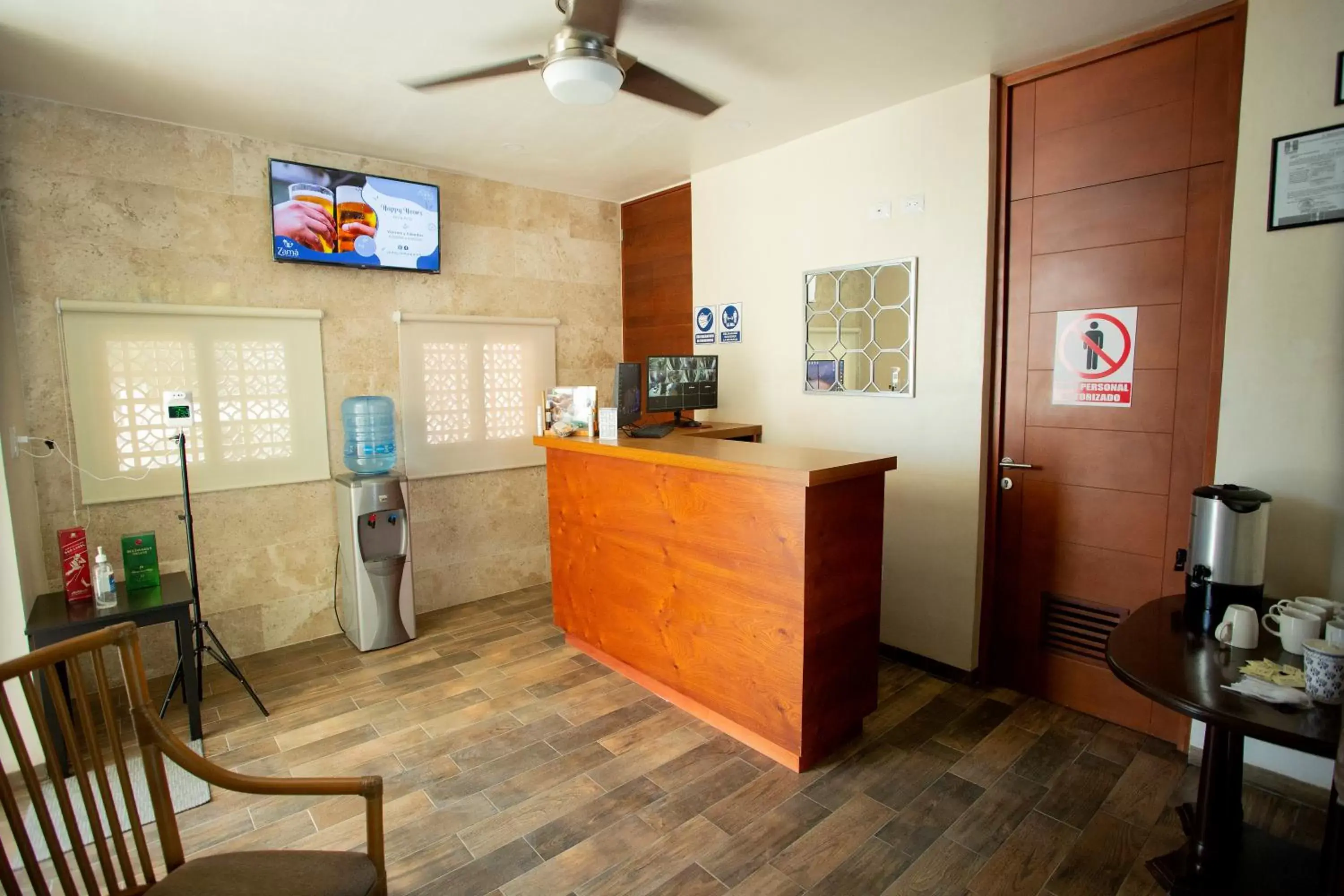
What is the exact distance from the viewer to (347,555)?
12.8 ft

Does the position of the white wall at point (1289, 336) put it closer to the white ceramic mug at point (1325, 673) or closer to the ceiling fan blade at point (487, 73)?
Answer: the white ceramic mug at point (1325, 673)

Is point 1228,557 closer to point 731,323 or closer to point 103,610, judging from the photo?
point 731,323

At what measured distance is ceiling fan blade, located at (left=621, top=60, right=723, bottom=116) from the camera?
7.96ft

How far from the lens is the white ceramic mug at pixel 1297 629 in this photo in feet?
5.97

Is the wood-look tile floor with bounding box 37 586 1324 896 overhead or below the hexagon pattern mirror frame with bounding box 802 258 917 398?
below

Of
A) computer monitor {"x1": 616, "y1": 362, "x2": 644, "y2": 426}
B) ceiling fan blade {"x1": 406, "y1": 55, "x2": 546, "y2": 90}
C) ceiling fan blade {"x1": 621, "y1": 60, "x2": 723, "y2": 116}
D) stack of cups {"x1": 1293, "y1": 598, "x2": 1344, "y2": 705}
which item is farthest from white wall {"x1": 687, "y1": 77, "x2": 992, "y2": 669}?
ceiling fan blade {"x1": 406, "y1": 55, "x2": 546, "y2": 90}

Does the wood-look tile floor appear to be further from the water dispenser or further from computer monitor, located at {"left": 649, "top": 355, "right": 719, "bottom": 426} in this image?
computer monitor, located at {"left": 649, "top": 355, "right": 719, "bottom": 426}

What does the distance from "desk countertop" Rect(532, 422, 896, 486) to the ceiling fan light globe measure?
140 centimetres

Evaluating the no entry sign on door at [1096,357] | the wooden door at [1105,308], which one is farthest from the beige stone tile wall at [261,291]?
the no entry sign on door at [1096,357]

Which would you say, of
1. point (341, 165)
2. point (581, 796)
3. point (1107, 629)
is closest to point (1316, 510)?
point (1107, 629)

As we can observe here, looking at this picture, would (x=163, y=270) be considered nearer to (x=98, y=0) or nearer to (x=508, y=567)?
(x=98, y=0)

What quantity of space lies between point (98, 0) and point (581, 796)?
10.9 feet

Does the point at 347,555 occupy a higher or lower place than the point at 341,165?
lower

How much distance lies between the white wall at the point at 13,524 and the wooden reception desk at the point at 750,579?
2.34 meters
